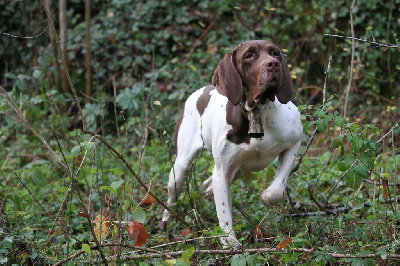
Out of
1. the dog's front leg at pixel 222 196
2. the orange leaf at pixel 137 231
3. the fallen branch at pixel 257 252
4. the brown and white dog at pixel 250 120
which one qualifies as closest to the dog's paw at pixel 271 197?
the brown and white dog at pixel 250 120

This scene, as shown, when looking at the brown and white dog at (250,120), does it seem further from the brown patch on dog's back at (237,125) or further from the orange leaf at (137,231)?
the orange leaf at (137,231)

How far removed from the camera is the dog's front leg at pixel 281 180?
369cm

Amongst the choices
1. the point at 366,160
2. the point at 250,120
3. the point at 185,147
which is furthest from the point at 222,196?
the point at 366,160

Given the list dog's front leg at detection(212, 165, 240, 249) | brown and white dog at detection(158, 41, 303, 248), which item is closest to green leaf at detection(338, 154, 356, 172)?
brown and white dog at detection(158, 41, 303, 248)

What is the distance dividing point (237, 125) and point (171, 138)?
3.73 meters

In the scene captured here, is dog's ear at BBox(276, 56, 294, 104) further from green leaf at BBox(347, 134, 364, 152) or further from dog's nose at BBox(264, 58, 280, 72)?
green leaf at BBox(347, 134, 364, 152)

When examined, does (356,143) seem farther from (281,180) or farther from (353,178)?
(281,180)

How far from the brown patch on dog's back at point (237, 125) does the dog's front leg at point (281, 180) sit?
0.30 meters

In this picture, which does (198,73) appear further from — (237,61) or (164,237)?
(237,61)

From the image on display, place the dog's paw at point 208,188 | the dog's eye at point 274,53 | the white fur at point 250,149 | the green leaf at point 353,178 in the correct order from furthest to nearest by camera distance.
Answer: the dog's paw at point 208,188
the white fur at point 250,149
the dog's eye at point 274,53
the green leaf at point 353,178

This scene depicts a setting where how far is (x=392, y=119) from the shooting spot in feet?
22.2

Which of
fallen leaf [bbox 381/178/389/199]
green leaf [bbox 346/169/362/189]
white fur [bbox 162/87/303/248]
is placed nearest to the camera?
green leaf [bbox 346/169/362/189]

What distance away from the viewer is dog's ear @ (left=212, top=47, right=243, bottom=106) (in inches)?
136

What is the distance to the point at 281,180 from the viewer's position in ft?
12.3
